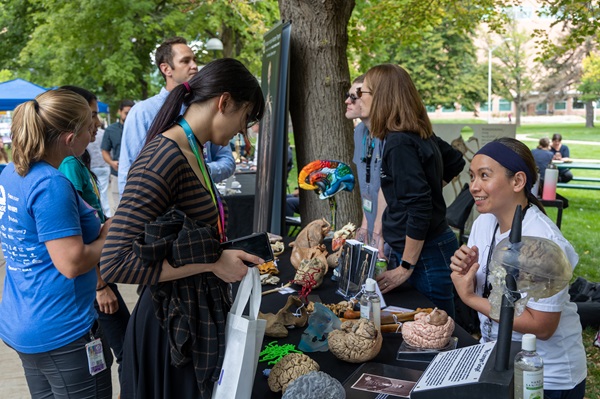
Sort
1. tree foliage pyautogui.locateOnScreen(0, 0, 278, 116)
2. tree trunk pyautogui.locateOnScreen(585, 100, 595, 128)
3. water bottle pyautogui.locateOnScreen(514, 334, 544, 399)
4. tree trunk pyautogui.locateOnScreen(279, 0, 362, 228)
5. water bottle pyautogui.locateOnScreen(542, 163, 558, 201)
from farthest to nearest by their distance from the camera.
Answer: tree trunk pyautogui.locateOnScreen(585, 100, 595, 128) → tree foliage pyautogui.locateOnScreen(0, 0, 278, 116) → water bottle pyautogui.locateOnScreen(542, 163, 558, 201) → tree trunk pyautogui.locateOnScreen(279, 0, 362, 228) → water bottle pyautogui.locateOnScreen(514, 334, 544, 399)

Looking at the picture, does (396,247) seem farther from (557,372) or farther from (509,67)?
(509,67)

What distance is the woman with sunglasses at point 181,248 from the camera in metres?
1.51

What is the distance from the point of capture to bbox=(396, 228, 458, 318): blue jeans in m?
2.75

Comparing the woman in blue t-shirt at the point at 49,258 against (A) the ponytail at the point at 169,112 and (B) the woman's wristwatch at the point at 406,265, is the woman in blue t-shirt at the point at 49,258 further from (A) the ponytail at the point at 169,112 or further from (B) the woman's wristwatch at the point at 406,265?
(B) the woman's wristwatch at the point at 406,265

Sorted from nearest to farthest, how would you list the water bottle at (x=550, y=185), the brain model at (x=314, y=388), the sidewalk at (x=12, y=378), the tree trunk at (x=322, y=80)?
the brain model at (x=314, y=388), the sidewalk at (x=12, y=378), the tree trunk at (x=322, y=80), the water bottle at (x=550, y=185)

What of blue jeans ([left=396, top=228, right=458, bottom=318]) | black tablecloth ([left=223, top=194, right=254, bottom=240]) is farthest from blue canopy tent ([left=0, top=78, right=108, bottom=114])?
blue jeans ([left=396, top=228, right=458, bottom=318])

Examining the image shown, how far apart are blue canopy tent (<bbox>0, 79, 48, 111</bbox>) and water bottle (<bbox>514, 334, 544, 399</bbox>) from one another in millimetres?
10384

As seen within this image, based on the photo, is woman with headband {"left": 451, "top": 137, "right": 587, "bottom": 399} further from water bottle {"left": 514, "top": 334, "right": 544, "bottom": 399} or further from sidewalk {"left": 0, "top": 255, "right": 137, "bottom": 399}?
sidewalk {"left": 0, "top": 255, "right": 137, "bottom": 399}

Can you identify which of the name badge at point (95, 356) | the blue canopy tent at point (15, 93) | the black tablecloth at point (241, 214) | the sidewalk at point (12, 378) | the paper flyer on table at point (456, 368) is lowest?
the sidewalk at point (12, 378)

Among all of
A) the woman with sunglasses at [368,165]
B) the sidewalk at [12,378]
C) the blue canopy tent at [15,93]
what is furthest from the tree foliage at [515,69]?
the sidewalk at [12,378]

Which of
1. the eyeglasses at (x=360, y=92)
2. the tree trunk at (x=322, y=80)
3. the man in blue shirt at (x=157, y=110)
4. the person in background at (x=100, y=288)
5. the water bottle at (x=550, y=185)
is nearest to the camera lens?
the person in background at (x=100, y=288)

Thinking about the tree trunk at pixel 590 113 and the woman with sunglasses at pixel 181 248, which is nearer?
the woman with sunglasses at pixel 181 248

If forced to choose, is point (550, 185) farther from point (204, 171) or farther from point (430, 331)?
point (204, 171)

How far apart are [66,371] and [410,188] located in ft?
5.23
